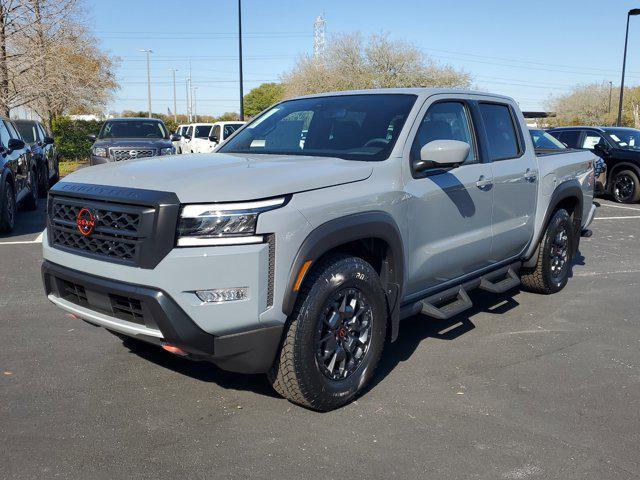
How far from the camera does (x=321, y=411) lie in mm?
3613

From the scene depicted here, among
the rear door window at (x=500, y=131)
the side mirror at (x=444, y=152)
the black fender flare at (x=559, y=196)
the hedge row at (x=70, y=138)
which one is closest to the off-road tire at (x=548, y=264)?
the black fender flare at (x=559, y=196)

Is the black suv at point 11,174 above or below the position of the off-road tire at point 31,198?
above

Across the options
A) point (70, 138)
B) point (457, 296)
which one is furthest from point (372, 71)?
point (457, 296)

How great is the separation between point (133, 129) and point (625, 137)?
38.0ft

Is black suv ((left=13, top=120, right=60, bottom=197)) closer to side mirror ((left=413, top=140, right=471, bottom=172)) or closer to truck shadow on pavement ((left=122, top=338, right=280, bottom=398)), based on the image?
truck shadow on pavement ((left=122, top=338, right=280, bottom=398))

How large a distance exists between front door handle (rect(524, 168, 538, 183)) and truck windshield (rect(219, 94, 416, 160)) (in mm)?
1564

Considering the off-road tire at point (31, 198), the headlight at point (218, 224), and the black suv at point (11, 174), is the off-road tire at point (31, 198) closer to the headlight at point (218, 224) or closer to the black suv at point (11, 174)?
the black suv at point (11, 174)

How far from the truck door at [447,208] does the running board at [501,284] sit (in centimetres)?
15

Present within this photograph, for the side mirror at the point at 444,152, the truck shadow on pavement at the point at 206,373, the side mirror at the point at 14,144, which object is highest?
the side mirror at the point at 444,152

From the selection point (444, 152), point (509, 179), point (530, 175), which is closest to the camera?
point (444, 152)

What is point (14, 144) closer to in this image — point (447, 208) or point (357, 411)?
point (447, 208)

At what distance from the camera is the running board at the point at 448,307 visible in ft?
13.9

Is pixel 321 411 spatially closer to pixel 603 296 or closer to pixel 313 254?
pixel 313 254

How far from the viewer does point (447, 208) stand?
4.31 meters
